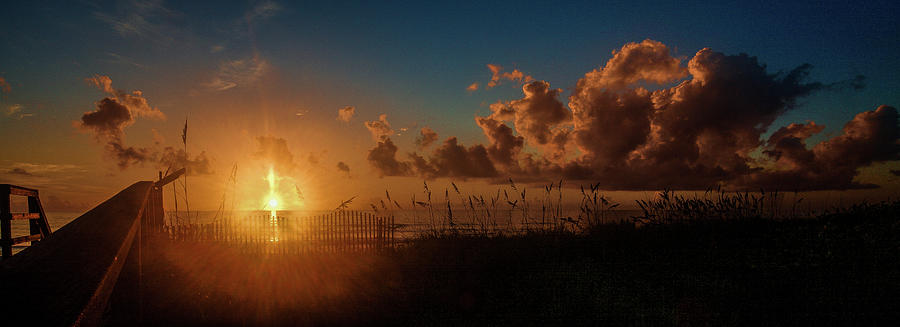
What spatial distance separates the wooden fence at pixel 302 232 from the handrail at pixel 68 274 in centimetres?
1283

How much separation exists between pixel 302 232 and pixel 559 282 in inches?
398

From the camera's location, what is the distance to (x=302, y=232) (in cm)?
1550

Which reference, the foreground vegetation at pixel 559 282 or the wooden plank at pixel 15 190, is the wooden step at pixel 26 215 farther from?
the foreground vegetation at pixel 559 282

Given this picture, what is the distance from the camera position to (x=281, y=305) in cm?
750

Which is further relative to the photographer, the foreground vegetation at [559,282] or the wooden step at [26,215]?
the foreground vegetation at [559,282]

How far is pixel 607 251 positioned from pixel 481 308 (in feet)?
18.1

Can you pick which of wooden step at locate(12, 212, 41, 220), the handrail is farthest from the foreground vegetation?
wooden step at locate(12, 212, 41, 220)

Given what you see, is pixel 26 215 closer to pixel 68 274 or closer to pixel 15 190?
pixel 15 190

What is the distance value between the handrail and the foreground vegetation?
1.58 m

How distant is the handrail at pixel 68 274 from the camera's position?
4.00ft

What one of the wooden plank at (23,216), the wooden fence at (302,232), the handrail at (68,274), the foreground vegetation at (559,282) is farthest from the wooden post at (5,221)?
the wooden fence at (302,232)

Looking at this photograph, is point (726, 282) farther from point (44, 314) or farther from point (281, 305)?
point (44, 314)

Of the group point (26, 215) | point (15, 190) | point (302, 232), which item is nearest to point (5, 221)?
point (26, 215)

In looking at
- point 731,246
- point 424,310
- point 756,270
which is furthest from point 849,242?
point 424,310
